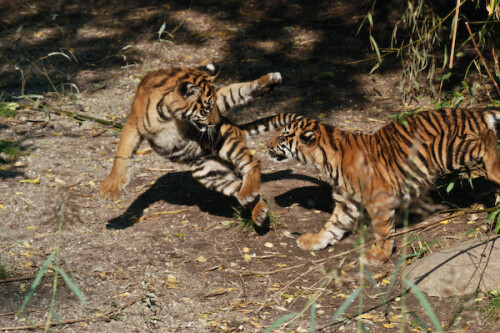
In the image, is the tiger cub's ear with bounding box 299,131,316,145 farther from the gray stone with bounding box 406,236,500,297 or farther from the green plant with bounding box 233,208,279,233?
the gray stone with bounding box 406,236,500,297

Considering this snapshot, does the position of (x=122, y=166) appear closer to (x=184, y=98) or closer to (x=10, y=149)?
(x=184, y=98)

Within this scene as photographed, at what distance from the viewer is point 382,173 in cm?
400

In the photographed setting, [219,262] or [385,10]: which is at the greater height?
[385,10]

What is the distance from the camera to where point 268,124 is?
15.4ft

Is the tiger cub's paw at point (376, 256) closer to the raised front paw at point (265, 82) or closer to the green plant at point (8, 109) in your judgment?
the raised front paw at point (265, 82)

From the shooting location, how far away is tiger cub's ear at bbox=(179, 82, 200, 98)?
4.20 meters

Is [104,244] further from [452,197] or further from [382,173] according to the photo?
[452,197]

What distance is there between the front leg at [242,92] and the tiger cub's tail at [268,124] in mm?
197

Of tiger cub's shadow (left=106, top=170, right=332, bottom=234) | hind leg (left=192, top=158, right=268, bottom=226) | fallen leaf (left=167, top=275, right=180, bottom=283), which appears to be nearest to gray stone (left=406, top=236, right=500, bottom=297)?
tiger cub's shadow (left=106, top=170, right=332, bottom=234)

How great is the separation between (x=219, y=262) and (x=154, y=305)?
2.27 feet

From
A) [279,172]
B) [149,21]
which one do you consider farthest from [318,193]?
[149,21]

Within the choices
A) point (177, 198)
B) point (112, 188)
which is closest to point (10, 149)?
point (177, 198)

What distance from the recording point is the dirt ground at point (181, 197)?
3312 mm

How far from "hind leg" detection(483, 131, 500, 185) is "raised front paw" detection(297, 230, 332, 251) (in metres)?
1.08
